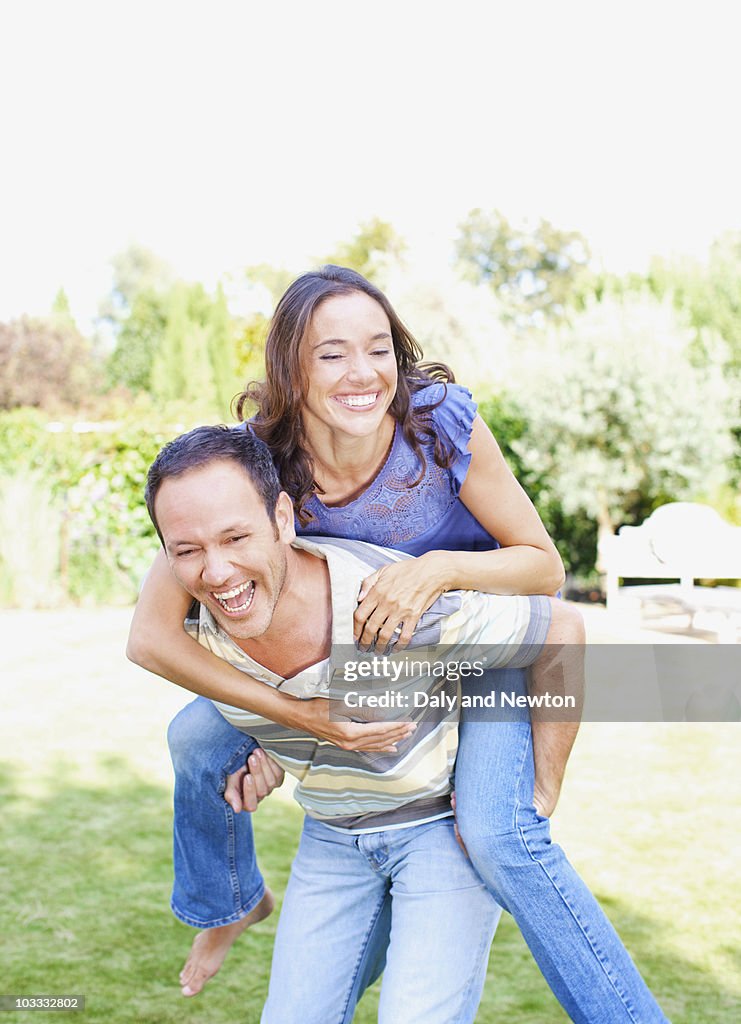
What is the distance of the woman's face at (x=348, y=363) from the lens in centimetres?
251

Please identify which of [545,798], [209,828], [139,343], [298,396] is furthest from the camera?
[139,343]

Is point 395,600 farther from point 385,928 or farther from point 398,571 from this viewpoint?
point 385,928

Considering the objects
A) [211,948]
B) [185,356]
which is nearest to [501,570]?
[211,948]

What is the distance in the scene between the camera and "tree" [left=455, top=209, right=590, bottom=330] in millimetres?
36125

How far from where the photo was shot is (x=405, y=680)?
2.43 m

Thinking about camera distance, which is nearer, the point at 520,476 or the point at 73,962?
the point at 73,962

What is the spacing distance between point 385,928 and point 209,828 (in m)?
0.55

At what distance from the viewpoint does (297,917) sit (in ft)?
8.23

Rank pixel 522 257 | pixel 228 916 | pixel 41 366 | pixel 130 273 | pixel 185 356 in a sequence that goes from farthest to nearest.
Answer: pixel 130 273 < pixel 522 257 < pixel 41 366 < pixel 185 356 < pixel 228 916

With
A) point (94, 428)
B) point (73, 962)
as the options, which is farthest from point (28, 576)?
point (73, 962)

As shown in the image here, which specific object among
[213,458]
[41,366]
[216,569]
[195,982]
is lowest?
[195,982]

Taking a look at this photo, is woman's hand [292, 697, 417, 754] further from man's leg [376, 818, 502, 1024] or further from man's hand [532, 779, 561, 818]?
man's hand [532, 779, 561, 818]

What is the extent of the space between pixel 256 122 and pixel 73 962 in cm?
3966

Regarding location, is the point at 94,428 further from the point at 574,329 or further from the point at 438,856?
the point at 438,856
